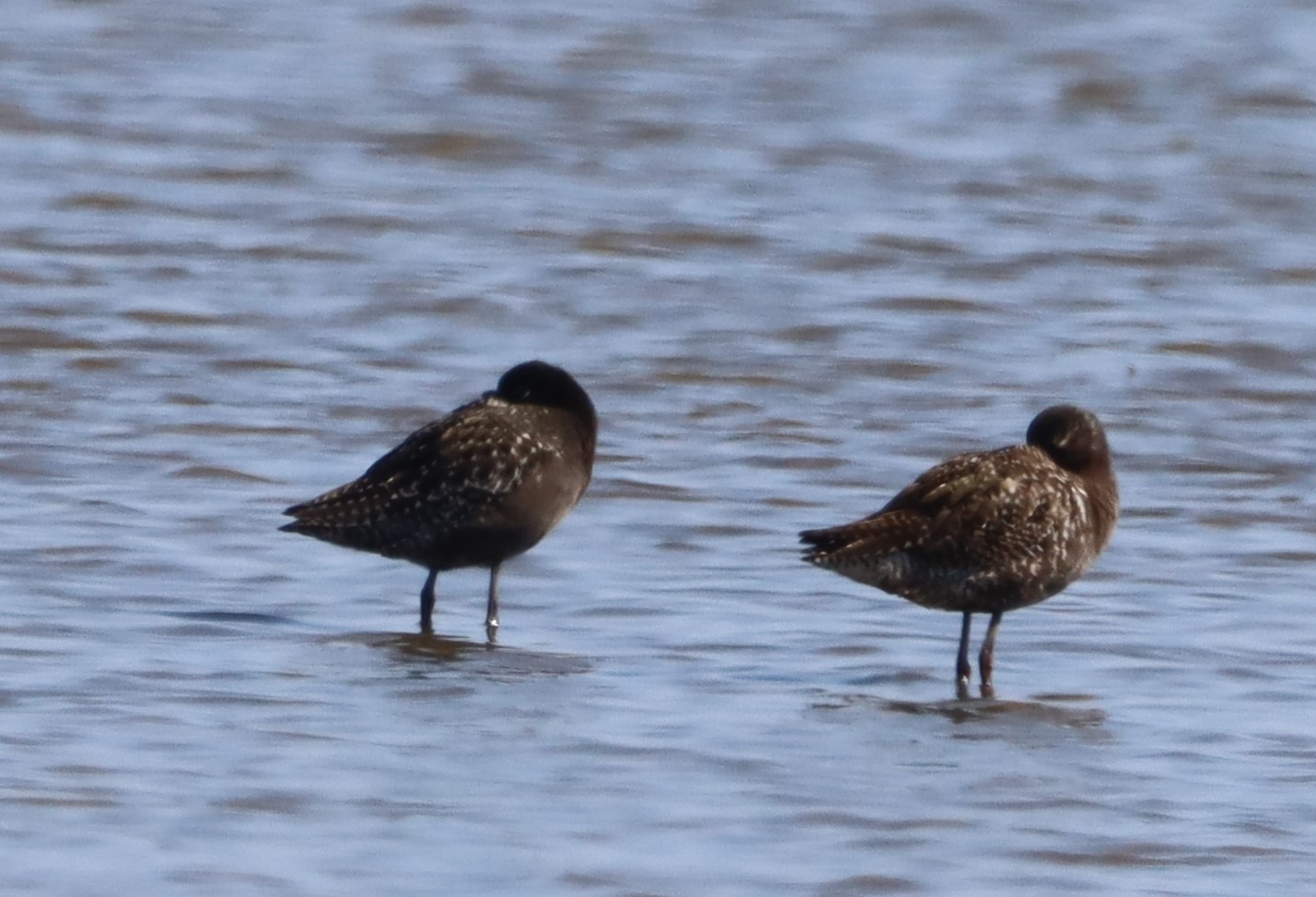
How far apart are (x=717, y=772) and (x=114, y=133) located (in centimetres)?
1412

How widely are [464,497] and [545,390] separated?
70 cm

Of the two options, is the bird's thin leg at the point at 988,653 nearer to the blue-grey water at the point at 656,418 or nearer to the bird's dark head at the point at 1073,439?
the blue-grey water at the point at 656,418

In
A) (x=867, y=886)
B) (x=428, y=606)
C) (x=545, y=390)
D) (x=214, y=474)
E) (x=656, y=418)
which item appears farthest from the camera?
→ (x=656, y=418)

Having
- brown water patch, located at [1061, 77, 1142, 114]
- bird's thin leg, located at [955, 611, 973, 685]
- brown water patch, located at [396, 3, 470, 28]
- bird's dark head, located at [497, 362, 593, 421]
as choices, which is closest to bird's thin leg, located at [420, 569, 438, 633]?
bird's dark head, located at [497, 362, 593, 421]

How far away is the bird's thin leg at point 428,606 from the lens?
1044 centimetres

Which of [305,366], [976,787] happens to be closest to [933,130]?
[305,366]

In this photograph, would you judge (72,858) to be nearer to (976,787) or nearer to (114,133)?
(976,787)

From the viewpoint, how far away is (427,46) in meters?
25.0

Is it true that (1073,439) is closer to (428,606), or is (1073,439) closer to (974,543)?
(974,543)

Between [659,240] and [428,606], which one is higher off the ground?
[659,240]

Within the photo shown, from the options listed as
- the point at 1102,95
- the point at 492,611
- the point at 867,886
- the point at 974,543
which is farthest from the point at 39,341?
the point at 1102,95

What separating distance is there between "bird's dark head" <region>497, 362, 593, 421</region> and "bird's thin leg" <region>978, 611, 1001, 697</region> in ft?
6.33

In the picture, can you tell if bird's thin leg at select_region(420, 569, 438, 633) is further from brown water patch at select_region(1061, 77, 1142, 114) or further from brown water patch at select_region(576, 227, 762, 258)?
brown water patch at select_region(1061, 77, 1142, 114)

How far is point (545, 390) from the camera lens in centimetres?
1119
